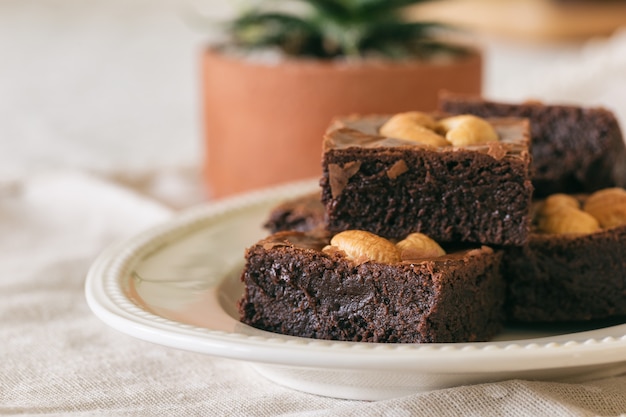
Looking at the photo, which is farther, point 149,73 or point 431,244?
point 149,73

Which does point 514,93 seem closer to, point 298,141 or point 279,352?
point 298,141

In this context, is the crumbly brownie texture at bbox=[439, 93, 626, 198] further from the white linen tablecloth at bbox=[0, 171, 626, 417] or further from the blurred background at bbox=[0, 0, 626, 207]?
the blurred background at bbox=[0, 0, 626, 207]

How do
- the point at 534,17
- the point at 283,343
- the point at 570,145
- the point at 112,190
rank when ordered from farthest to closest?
the point at 534,17
the point at 112,190
the point at 570,145
the point at 283,343

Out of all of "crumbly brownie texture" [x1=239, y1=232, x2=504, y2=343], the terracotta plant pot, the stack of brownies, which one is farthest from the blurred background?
"crumbly brownie texture" [x1=239, y1=232, x2=504, y2=343]

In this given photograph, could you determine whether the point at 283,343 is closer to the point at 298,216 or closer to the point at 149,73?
the point at 298,216

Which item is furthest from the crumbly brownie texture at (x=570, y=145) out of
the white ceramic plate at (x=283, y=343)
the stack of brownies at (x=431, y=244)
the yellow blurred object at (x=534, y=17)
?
the yellow blurred object at (x=534, y=17)

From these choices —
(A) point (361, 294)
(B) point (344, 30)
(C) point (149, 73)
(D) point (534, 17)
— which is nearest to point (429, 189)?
(A) point (361, 294)
